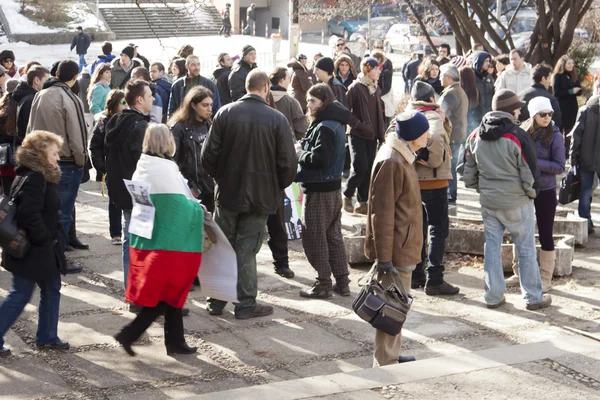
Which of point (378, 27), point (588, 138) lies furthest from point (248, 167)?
point (378, 27)

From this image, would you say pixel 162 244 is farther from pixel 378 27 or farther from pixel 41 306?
pixel 378 27

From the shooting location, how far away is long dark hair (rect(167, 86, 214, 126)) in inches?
311

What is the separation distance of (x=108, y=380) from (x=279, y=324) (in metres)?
1.73

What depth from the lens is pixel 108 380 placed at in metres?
6.26

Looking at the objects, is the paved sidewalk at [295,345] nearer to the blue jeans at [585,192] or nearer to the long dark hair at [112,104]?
the blue jeans at [585,192]

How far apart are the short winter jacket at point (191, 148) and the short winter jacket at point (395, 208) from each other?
218 centimetres

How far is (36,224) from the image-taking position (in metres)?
6.45

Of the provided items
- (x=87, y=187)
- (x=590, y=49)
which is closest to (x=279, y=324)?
(x=87, y=187)

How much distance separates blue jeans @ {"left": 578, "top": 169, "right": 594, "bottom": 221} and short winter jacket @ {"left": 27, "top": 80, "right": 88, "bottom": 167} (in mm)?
5395

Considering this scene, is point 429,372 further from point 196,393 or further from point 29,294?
point 29,294

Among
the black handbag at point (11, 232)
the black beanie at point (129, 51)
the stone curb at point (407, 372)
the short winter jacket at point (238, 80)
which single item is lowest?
the stone curb at point (407, 372)

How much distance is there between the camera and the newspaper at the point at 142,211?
254 inches

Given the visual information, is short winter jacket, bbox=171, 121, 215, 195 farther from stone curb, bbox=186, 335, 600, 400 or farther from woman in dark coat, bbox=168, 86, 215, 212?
stone curb, bbox=186, 335, 600, 400

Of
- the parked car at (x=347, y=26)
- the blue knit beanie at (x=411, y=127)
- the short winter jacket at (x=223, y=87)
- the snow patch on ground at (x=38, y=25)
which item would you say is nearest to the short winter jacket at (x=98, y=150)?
the blue knit beanie at (x=411, y=127)
